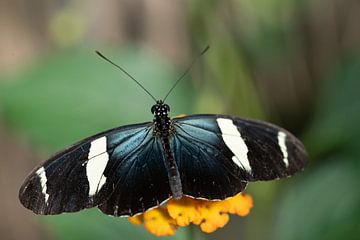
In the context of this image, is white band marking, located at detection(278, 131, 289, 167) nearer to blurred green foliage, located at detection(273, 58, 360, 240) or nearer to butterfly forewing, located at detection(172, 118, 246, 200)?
butterfly forewing, located at detection(172, 118, 246, 200)

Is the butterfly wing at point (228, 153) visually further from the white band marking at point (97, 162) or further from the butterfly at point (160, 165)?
the white band marking at point (97, 162)

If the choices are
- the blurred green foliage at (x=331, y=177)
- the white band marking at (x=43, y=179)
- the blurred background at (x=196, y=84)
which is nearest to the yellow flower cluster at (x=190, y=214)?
the white band marking at (x=43, y=179)

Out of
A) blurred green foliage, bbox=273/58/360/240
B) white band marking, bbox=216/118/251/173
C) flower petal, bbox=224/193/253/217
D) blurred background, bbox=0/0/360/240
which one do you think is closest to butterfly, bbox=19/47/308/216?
white band marking, bbox=216/118/251/173

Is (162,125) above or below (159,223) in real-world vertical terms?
above

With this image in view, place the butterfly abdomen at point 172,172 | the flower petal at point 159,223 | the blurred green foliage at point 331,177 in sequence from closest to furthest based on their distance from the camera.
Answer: the butterfly abdomen at point 172,172
the flower petal at point 159,223
the blurred green foliage at point 331,177

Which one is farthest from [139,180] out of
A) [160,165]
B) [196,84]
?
[196,84]

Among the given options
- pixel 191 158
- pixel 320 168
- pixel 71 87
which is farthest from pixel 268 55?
pixel 191 158

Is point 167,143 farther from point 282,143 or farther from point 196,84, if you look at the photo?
point 196,84
